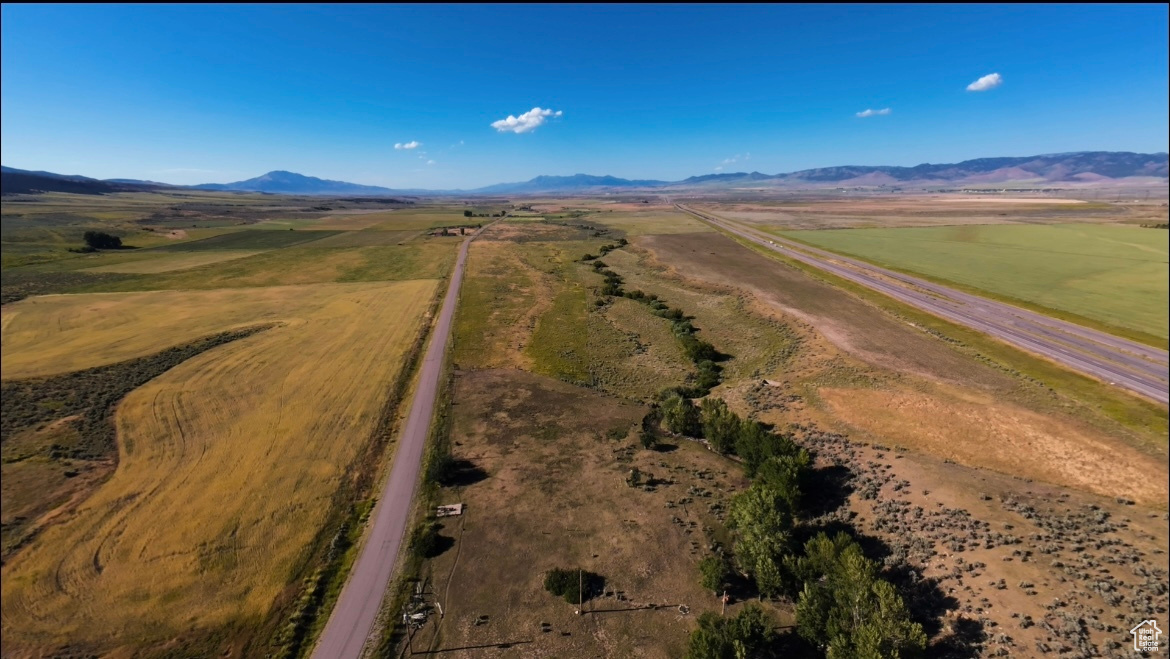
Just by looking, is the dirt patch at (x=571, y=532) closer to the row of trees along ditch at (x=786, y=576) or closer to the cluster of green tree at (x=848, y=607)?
the row of trees along ditch at (x=786, y=576)

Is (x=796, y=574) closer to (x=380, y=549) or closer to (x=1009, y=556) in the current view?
(x=1009, y=556)

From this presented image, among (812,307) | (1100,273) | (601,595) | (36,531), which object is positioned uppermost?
(1100,273)

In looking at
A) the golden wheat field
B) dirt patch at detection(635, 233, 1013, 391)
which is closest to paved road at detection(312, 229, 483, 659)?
the golden wheat field

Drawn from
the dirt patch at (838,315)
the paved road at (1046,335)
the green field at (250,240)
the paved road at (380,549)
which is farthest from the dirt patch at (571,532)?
the green field at (250,240)

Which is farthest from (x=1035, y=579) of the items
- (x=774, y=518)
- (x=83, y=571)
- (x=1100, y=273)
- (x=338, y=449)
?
(x=1100, y=273)

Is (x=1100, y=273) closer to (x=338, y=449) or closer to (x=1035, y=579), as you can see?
(x=1035, y=579)

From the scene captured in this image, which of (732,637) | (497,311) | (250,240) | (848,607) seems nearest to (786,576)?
(848,607)

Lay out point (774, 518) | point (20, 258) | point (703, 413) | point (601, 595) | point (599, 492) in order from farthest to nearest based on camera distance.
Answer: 1. point (20, 258)
2. point (703, 413)
3. point (599, 492)
4. point (774, 518)
5. point (601, 595)
